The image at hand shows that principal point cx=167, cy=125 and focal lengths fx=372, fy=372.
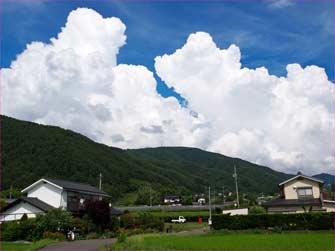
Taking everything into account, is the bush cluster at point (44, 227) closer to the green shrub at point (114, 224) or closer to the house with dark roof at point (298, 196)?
the green shrub at point (114, 224)

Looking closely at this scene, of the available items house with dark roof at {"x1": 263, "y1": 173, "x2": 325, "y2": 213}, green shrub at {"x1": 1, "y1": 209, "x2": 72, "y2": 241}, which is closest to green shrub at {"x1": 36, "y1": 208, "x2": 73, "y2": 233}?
green shrub at {"x1": 1, "y1": 209, "x2": 72, "y2": 241}

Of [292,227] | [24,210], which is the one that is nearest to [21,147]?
[24,210]

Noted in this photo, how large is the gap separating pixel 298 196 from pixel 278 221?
32.3 feet

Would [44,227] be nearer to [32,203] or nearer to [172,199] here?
[32,203]

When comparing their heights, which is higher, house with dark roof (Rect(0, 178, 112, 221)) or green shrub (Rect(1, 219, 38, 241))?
house with dark roof (Rect(0, 178, 112, 221))

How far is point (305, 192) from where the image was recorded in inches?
1741

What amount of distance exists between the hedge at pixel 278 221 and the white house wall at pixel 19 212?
18784 mm

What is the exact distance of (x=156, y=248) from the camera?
21.2 meters

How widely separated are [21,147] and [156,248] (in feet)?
337

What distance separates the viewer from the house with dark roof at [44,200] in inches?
1521

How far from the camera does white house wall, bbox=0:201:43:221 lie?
38.3 m

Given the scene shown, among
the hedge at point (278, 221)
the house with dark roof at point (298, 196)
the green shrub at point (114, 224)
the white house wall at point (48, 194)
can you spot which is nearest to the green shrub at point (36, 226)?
the green shrub at point (114, 224)

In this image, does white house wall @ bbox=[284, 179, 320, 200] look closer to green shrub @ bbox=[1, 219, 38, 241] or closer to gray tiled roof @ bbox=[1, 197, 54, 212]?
gray tiled roof @ bbox=[1, 197, 54, 212]

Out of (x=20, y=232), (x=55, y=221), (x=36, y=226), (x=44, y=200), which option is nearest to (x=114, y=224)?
(x=44, y=200)
